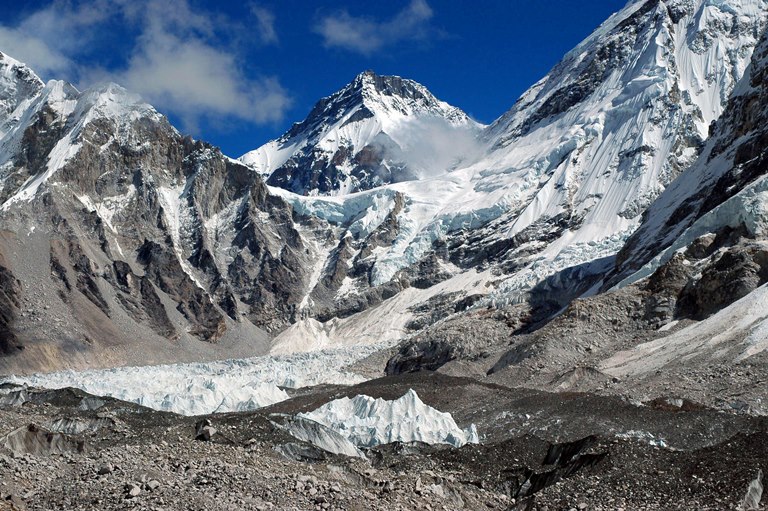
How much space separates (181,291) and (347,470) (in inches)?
6242

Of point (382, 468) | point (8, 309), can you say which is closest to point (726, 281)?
point (382, 468)

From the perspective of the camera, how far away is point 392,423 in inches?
1709

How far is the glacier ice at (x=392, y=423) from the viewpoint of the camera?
42.2 metres

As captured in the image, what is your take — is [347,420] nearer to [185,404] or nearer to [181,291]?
[185,404]

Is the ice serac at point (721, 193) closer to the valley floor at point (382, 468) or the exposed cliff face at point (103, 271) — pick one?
the valley floor at point (382, 468)

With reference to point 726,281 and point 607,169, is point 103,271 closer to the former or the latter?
point 607,169

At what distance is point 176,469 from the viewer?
2359 centimetres

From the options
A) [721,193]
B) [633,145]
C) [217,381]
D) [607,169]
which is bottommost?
[217,381]

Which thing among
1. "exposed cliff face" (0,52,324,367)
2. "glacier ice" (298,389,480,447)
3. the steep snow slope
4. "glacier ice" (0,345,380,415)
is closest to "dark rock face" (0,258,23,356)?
"exposed cliff face" (0,52,324,367)

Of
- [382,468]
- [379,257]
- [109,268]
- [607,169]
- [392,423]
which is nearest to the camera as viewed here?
[382,468]

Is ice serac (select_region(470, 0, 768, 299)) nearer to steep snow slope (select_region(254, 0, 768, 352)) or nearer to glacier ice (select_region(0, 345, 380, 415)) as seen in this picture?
steep snow slope (select_region(254, 0, 768, 352))

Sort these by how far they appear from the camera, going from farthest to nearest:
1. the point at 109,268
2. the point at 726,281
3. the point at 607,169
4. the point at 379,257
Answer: the point at 379,257, the point at 607,169, the point at 109,268, the point at 726,281

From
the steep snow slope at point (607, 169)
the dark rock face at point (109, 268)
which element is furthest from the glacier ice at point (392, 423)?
the steep snow slope at point (607, 169)

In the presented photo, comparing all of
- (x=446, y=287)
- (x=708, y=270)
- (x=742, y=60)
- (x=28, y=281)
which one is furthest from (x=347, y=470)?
(x=742, y=60)
